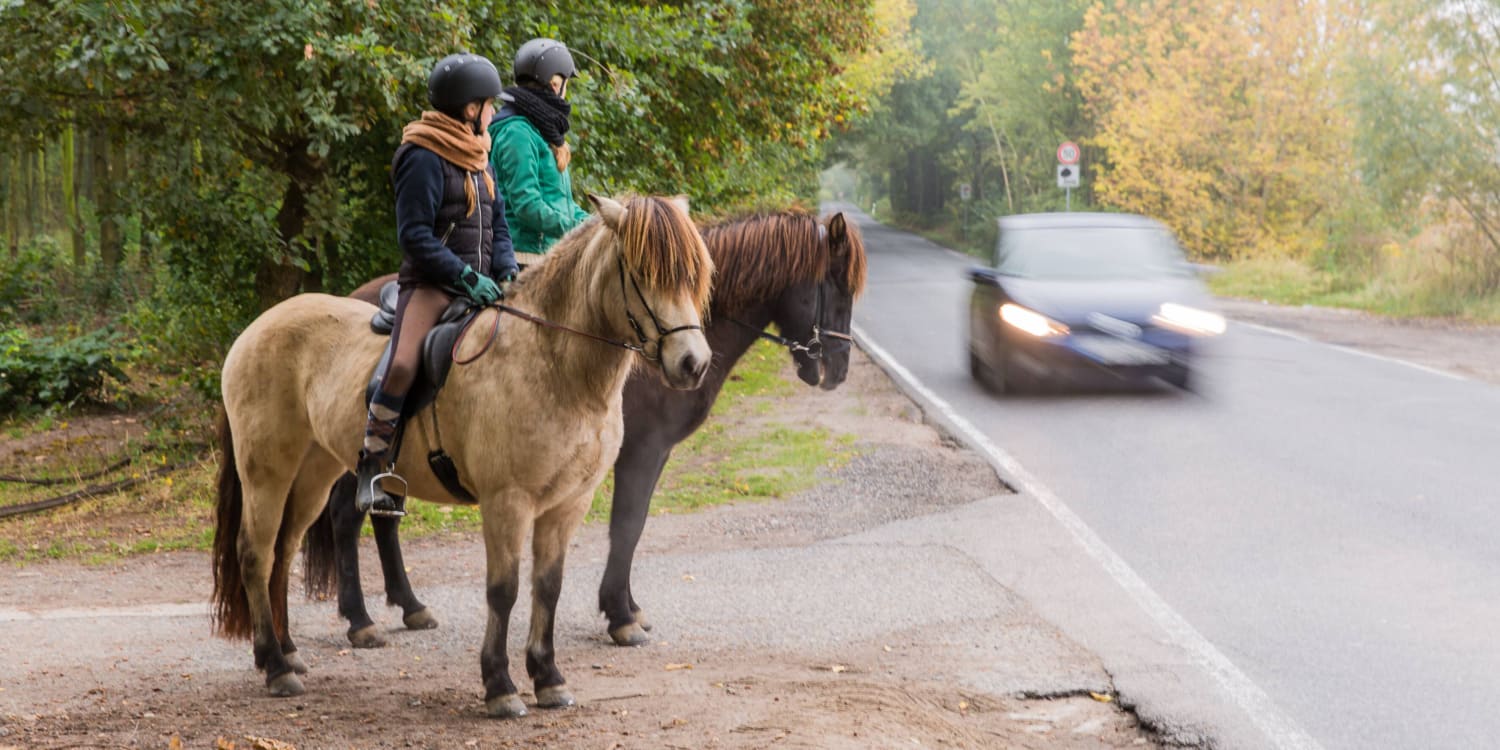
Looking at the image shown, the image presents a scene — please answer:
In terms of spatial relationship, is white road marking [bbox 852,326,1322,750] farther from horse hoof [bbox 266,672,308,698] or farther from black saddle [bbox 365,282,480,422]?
horse hoof [bbox 266,672,308,698]

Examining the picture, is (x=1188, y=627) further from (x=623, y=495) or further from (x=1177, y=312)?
(x=1177, y=312)

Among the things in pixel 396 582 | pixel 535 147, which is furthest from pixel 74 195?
pixel 535 147

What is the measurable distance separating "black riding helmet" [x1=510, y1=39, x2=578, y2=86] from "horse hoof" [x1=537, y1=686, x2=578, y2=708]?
9.21ft

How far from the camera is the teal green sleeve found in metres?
6.35

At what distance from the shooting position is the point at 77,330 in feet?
66.3

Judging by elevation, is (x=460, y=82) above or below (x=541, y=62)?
below

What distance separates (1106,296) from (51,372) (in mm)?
11785

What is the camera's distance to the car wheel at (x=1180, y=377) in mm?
14438

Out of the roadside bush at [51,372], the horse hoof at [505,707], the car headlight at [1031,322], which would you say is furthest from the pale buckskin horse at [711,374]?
the roadside bush at [51,372]

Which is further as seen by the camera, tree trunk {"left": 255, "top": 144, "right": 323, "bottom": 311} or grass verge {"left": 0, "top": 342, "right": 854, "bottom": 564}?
tree trunk {"left": 255, "top": 144, "right": 323, "bottom": 311}

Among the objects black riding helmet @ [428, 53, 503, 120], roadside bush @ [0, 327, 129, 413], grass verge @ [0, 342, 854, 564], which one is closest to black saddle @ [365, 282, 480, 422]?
black riding helmet @ [428, 53, 503, 120]

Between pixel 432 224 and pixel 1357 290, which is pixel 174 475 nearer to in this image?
pixel 432 224

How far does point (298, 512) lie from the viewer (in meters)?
6.38

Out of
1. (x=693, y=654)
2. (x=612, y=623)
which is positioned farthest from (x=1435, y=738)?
(x=612, y=623)
